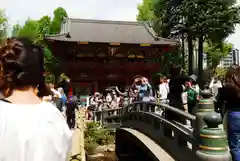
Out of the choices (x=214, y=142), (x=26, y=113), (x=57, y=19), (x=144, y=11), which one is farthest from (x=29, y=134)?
(x=57, y=19)

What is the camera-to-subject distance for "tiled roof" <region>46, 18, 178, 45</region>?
946 inches

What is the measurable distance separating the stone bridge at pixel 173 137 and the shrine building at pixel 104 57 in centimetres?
1300

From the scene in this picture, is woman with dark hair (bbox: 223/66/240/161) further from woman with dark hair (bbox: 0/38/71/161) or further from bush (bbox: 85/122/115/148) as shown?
bush (bbox: 85/122/115/148)

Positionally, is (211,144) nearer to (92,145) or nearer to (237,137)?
(237,137)

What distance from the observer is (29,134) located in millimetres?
1335

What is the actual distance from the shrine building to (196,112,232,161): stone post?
20404 mm

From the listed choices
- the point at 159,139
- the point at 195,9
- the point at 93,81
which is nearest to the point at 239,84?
the point at 159,139

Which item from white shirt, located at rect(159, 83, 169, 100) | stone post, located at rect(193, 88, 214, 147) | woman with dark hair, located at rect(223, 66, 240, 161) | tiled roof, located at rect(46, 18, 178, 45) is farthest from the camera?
tiled roof, located at rect(46, 18, 178, 45)

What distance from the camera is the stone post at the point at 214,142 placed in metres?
3.03

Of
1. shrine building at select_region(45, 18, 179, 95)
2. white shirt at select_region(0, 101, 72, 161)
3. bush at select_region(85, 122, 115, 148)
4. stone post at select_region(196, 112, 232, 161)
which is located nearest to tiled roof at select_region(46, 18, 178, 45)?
shrine building at select_region(45, 18, 179, 95)

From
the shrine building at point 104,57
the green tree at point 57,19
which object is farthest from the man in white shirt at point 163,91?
the green tree at point 57,19

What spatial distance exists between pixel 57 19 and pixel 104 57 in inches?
771

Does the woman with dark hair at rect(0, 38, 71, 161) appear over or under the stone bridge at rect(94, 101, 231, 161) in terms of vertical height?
over

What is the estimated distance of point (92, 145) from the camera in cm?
1133
